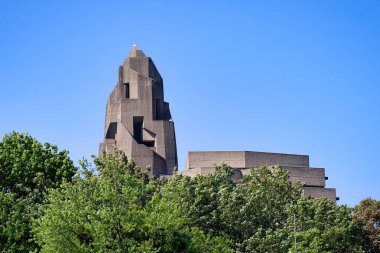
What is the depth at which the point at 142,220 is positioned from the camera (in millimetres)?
44156

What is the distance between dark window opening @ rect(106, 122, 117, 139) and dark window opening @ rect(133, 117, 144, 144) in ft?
6.17

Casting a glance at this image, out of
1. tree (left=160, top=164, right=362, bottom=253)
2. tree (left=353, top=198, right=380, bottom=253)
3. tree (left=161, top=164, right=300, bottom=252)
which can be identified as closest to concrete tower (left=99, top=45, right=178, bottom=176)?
tree (left=353, top=198, right=380, bottom=253)

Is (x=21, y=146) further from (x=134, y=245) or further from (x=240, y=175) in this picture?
(x=240, y=175)

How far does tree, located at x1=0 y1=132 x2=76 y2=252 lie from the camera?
166 ft

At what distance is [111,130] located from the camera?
9119cm

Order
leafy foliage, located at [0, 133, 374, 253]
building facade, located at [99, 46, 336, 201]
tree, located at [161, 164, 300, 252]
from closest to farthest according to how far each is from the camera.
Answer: leafy foliage, located at [0, 133, 374, 253], tree, located at [161, 164, 300, 252], building facade, located at [99, 46, 336, 201]

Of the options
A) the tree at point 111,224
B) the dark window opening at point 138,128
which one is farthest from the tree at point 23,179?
the dark window opening at point 138,128

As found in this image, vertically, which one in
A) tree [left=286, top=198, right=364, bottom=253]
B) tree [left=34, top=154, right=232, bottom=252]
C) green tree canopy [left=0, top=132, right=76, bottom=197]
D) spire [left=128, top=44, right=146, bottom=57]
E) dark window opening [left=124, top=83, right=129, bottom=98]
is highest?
spire [left=128, top=44, right=146, bottom=57]

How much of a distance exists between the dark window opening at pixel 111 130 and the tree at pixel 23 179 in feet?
107

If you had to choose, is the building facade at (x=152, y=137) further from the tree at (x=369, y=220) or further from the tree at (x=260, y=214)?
the tree at (x=260, y=214)

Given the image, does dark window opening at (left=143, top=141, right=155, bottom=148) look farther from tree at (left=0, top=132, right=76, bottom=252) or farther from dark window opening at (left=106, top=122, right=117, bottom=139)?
tree at (left=0, top=132, right=76, bottom=252)

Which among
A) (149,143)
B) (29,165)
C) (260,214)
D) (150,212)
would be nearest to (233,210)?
(260,214)

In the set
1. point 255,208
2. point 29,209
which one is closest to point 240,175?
point 255,208

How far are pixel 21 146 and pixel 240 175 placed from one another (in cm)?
2904
